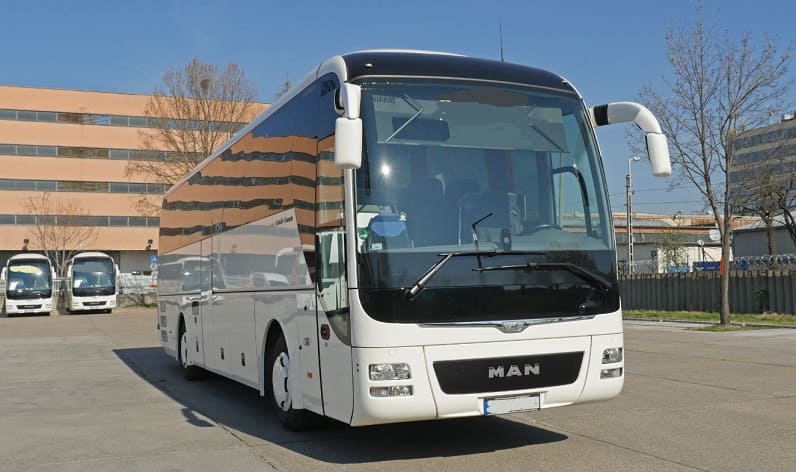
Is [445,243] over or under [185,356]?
over

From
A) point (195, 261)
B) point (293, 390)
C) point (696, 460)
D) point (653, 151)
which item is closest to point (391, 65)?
point (653, 151)

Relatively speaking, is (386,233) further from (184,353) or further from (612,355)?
(184,353)

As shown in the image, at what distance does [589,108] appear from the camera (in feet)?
25.0

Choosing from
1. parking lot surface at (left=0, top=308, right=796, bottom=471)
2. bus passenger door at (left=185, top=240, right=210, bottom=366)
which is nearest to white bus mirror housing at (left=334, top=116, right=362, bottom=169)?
parking lot surface at (left=0, top=308, right=796, bottom=471)

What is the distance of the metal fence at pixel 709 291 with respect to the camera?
86.2 ft

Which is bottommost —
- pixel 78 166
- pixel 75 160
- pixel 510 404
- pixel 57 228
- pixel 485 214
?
pixel 510 404

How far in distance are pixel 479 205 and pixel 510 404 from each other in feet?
5.29

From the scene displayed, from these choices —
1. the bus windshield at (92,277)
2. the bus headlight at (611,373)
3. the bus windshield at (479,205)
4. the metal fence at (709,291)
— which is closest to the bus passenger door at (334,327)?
the bus windshield at (479,205)

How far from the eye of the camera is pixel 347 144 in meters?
6.12

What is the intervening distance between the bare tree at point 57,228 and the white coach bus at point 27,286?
27273 millimetres

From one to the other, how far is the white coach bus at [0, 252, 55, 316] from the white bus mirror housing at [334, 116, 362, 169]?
37514 millimetres

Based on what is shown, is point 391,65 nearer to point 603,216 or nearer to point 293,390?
point 603,216

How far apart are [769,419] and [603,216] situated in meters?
3.18

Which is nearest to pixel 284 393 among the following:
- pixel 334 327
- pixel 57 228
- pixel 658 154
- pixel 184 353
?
pixel 334 327
